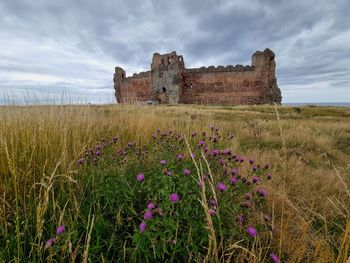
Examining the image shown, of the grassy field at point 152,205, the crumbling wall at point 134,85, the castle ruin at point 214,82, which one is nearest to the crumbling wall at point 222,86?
the castle ruin at point 214,82

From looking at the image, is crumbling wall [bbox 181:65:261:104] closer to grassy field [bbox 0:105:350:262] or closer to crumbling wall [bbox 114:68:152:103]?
crumbling wall [bbox 114:68:152:103]

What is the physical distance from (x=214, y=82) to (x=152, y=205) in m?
25.4

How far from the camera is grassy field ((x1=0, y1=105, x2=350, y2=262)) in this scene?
1.21 metres

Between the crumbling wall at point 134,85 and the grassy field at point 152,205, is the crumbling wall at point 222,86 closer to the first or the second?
the crumbling wall at point 134,85

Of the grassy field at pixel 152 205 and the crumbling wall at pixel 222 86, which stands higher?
Result: the crumbling wall at pixel 222 86

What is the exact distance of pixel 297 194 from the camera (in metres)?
2.34

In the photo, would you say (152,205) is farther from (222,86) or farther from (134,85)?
(134,85)

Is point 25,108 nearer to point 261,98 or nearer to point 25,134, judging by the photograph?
point 25,134

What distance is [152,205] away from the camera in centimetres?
118

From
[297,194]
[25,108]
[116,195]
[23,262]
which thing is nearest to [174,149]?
[116,195]

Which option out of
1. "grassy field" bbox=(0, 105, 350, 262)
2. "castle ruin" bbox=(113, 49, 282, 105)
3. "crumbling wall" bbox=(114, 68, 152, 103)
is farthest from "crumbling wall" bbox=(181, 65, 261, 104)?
"grassy field" bbox=(0, 105, 350, 262)

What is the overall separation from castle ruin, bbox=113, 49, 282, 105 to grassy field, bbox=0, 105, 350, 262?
846 inches

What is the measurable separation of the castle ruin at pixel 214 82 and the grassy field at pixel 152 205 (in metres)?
21.5

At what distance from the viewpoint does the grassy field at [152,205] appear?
1.21 m
